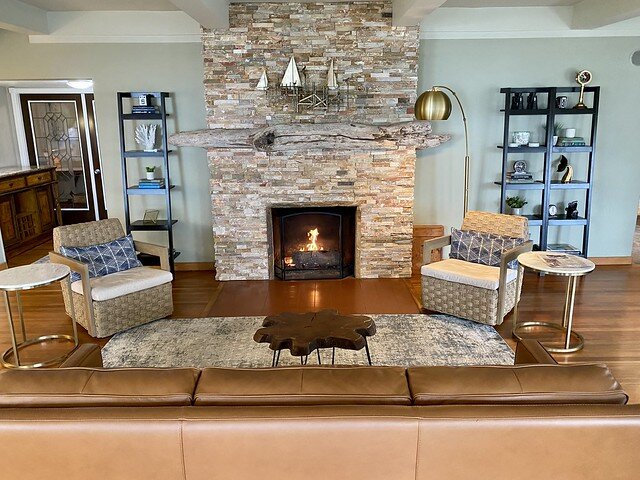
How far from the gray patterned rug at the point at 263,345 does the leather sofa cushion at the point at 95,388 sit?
1.93 meters

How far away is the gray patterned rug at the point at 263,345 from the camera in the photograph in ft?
12.6

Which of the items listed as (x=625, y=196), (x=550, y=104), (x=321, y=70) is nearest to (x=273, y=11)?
(x=321, y=70)

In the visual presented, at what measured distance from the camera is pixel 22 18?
16.7 feet

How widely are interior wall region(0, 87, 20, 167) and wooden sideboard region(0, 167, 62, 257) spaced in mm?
520

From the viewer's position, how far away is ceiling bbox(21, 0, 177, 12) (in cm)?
505

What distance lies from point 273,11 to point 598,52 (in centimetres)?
361

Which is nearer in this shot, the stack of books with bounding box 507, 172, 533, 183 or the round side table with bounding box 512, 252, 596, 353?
the round side table with bounding box 512, 252, 596, 353

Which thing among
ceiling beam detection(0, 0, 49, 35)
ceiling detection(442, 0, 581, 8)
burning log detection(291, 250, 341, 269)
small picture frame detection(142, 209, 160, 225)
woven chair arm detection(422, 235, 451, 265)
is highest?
ceiling detection(442, 0, 581, 8)

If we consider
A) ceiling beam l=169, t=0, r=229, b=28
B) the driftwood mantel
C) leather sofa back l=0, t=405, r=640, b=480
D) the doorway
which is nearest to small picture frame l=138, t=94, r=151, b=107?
the driftwood mantel

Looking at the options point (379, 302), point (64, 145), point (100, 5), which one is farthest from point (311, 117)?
point (64, 145)

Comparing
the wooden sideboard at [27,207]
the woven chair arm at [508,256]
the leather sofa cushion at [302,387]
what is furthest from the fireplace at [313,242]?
the leather sofa cushion at [302,387]

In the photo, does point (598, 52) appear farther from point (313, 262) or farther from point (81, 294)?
point (81, 294)

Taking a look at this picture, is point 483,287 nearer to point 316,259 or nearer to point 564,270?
point 564,270

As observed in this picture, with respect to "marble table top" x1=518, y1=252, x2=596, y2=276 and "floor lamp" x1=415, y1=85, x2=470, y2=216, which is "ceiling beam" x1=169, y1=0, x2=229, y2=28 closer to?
"floor lamp" x1=415, y1=85, x2=470, y2=216
